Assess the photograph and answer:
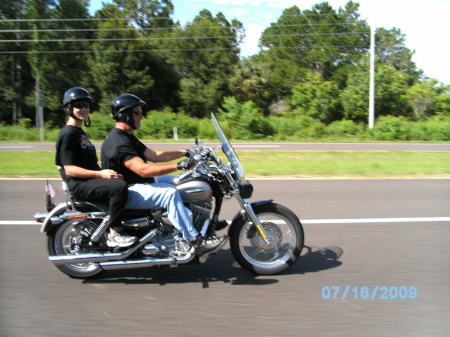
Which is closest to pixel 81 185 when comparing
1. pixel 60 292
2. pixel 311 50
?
pixel 60 292

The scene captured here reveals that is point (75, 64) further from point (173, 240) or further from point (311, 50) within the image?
point (173, 240)

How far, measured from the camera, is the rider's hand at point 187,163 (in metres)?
3.92

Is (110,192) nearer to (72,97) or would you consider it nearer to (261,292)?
(72,97)

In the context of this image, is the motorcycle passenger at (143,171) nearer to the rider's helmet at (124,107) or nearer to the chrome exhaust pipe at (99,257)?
the rider's helmet at (124,107)

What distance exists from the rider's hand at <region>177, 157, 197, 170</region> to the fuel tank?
0.17 m

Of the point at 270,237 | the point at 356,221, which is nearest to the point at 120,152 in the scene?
the point at 270,237

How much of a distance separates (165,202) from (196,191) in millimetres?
302

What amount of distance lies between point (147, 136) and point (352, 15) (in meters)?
48.3

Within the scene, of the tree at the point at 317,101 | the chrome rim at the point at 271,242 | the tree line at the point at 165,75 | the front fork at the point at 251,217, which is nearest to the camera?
the front fork at the point at 251,217

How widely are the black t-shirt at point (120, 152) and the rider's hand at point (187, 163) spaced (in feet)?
1.39

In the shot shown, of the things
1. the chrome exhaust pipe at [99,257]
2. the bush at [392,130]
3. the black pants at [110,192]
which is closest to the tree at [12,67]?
the bush at [392,130]

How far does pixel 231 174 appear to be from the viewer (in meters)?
4.20

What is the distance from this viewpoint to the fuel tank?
4051 mm

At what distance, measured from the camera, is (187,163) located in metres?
3.98
